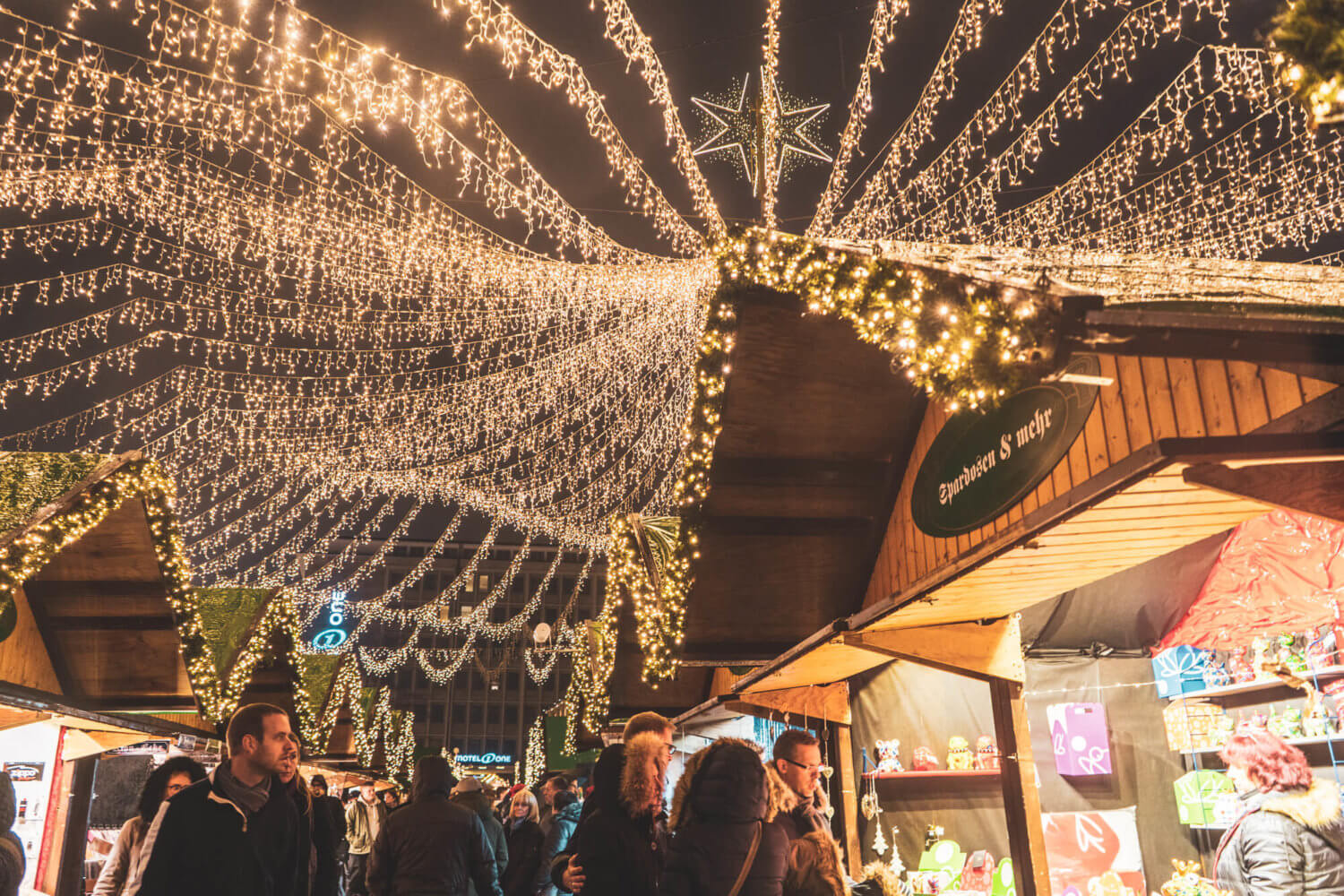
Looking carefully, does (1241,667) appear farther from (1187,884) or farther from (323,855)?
(323,855)

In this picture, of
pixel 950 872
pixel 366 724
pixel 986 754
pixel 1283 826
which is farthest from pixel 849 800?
pixel 366 724

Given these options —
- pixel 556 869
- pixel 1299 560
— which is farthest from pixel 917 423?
pixel 556 869

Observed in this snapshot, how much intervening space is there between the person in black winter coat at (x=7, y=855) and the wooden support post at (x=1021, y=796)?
5.11 metres

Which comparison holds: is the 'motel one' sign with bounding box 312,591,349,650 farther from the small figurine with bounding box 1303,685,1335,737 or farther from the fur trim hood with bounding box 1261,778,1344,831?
the fur trim hood with bounding box 1261,778,1344,831

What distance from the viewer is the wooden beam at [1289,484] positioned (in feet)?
8.29

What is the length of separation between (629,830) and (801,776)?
950 millimetres

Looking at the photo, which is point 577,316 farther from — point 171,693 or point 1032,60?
point 171,693

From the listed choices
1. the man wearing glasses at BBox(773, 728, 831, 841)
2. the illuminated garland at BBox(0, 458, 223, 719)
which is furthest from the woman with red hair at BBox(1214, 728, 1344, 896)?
the illuminated garland at BBox(0, 458, 223, 719)

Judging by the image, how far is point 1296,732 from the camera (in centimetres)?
517

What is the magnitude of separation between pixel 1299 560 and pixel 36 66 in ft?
24.8

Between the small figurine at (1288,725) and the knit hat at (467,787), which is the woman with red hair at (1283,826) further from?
the knit hat at (467,787)

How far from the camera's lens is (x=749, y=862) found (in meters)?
3.00

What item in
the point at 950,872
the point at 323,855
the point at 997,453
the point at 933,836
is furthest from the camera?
the point at 933,836

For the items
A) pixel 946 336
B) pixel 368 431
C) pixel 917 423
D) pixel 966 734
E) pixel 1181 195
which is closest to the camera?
pixel 946 336
